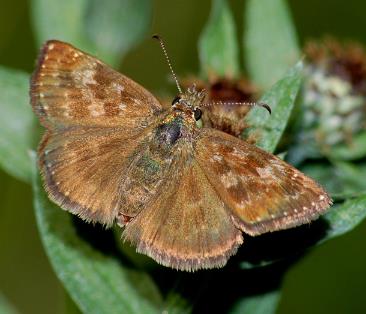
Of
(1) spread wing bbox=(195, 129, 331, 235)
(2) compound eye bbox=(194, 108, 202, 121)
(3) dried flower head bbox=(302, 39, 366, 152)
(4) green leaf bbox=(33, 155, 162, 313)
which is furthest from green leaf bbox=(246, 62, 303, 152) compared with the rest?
(3) dried flower head bbox=(302, 39, 366, 152)

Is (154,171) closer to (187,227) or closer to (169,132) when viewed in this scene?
(169,132)

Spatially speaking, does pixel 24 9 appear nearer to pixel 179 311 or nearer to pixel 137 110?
pixel 137 110

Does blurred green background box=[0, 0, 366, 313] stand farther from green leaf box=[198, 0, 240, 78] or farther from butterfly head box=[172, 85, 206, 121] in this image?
butterfly head box=[172, 85, 206, 121]

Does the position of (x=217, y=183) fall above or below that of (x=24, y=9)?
below

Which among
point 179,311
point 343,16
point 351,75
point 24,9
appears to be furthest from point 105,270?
point 343,16

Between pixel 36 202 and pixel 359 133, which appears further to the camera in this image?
pixel 359 133

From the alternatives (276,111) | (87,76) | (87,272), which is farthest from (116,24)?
(87,272)

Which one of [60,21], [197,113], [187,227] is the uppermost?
[60,21]
